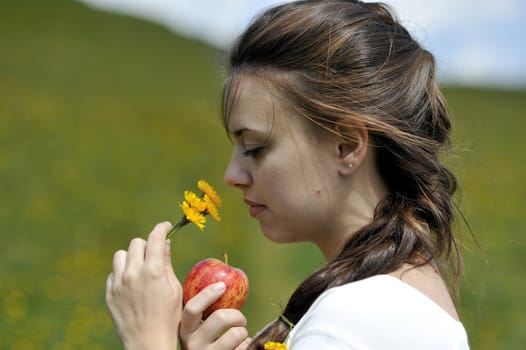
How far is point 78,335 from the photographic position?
512cm

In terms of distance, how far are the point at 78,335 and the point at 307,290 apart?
3.50 m

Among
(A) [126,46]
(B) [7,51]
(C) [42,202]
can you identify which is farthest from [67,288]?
(A) [126,46]

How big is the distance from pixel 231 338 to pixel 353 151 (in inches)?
21.6

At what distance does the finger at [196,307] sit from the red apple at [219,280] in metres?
0.06

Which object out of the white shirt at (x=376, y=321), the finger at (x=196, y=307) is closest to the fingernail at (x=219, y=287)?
the finger at (x=196, y=307)

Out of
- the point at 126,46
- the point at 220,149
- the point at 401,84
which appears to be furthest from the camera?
the point at 126,46

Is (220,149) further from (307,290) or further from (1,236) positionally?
(307,290)

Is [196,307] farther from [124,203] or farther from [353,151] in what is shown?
[124,203]

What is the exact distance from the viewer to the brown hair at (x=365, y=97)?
1.97 m

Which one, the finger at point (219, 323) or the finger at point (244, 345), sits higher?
the finger at point (219, 323)

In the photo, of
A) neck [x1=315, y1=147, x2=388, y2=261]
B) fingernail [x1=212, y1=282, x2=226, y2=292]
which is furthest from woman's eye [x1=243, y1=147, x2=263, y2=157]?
fingernail [x1=212, y1=282, x2=226, y2=292]

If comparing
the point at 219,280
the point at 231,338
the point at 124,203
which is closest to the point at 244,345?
the point at 231,338

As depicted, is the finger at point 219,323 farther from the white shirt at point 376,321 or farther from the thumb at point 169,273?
the white shirt at point 376,321

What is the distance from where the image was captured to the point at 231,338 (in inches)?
75.5
